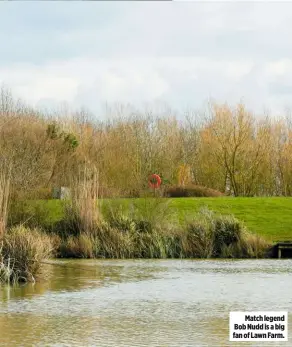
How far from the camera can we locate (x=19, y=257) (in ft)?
56.1

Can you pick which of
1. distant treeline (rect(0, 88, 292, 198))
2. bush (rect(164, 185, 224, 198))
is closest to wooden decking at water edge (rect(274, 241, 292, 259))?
bush (rect(164, 185, 224, 198))

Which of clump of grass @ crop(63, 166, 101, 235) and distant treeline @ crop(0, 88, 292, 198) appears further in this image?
distant treeline @ crop(0, 88, 292, 198)

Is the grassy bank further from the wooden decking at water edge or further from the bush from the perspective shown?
the bush

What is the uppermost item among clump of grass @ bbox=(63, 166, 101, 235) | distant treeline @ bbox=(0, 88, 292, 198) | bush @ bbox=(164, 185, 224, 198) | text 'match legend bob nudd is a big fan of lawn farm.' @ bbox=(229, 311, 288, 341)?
distant treeline @ bbox=(0, 88, 292, 198)

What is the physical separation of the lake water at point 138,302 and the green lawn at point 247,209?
225 inches

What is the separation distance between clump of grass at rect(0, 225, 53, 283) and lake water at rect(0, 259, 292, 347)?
15.9 inches

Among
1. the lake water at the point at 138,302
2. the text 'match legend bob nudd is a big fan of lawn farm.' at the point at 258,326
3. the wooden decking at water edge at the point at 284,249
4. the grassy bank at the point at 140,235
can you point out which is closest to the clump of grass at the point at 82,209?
the grassy bank at the point at 140,235

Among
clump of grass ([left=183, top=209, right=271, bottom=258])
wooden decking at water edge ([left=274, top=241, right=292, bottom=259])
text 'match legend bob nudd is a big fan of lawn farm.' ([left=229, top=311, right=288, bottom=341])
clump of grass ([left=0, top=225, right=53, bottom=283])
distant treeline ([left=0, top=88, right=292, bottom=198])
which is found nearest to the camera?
text 'match legend bob nudd is a big fan of lawn farm.' ([left=229, top=311, right=288, bottom=341])

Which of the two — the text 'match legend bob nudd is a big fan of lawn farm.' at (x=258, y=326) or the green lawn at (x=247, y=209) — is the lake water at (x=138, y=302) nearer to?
the text 'match legend bob nudd is a big fan of lawn farm.' at (x=258, y=326)

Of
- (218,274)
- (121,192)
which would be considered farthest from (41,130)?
(218,274)

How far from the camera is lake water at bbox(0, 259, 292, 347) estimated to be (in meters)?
10.9

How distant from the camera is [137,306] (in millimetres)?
13789

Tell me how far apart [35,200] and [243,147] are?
23.3 metres

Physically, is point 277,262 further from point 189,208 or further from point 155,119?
point 155,119
